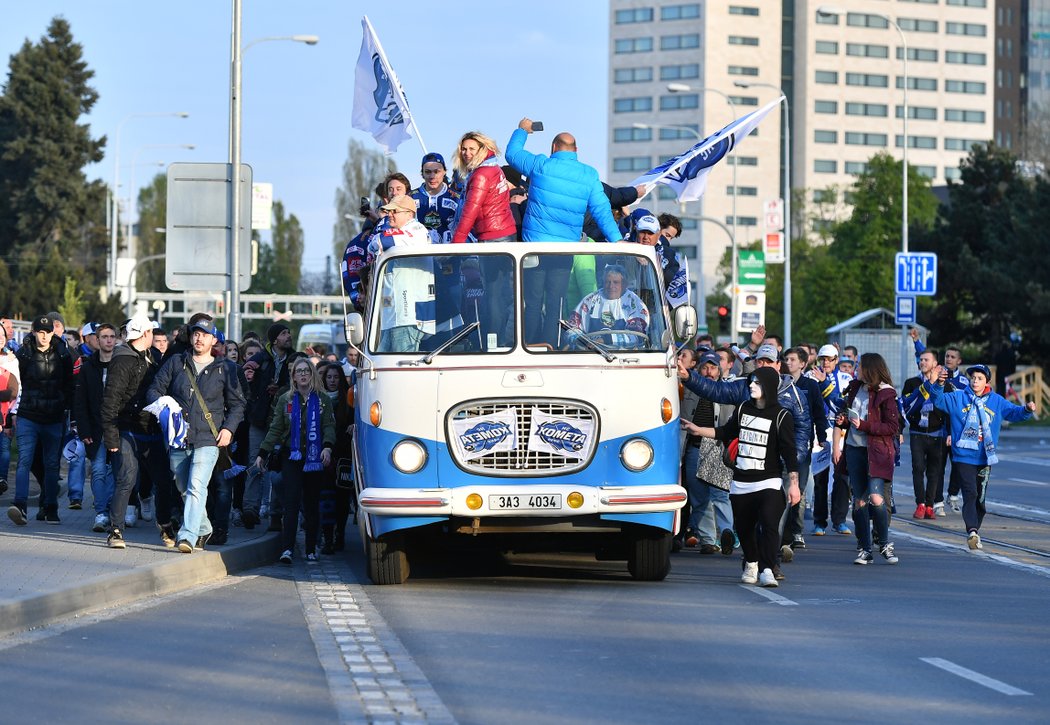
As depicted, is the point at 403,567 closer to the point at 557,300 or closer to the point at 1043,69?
the point at 557,300

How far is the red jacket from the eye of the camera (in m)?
14.5

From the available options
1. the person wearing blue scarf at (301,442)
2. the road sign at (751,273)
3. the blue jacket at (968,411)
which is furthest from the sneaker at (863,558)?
the road sign at (751,273)

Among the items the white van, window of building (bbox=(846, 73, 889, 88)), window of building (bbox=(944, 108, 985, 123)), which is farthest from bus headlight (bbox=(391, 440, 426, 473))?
window of building (bbox=(944, 108, 985, 123))

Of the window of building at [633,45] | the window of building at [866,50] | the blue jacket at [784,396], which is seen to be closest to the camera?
the blue jacket at [784,396]

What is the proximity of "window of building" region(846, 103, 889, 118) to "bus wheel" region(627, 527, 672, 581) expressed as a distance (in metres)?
135

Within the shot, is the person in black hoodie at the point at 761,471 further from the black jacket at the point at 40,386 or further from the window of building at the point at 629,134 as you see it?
the window of building at the point at 629,134

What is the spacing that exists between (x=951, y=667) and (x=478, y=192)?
6204 mm

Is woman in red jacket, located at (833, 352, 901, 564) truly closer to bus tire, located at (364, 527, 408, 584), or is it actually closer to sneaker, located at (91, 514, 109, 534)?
bus tire, located at (364, 527, 408, 584)

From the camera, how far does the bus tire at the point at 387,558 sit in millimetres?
13844

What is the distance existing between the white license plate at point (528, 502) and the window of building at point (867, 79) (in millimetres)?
136360

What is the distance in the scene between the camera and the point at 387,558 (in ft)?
45.6

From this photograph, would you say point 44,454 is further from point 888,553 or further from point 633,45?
point 633,45

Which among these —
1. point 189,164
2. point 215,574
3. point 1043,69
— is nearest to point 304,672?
point 215,574

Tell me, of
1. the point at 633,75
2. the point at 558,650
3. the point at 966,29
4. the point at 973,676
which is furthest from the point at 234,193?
the point at 966,29
